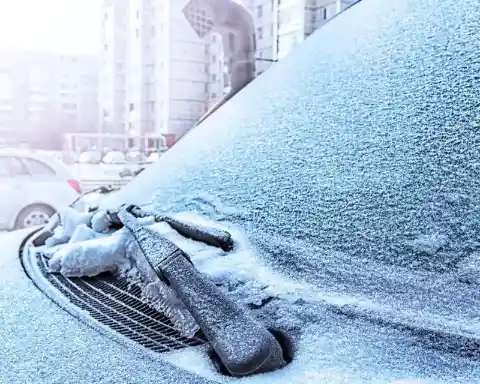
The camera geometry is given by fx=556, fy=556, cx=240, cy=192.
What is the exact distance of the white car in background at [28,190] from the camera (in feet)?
17.6

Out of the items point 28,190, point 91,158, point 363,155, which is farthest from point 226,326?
point 91,158

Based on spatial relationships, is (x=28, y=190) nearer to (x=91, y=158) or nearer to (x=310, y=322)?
(x=310, y=322)

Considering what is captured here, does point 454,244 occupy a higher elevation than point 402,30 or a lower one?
lower

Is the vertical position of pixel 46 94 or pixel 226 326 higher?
pixel 46 94

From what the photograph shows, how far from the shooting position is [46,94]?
26.7 metres

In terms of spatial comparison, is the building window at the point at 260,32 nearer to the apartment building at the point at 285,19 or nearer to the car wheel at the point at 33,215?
the apartment building at the point at 285,19

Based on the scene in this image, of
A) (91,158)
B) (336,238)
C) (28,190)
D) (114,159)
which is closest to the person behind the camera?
(336,238)

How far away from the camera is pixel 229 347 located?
2.30ft

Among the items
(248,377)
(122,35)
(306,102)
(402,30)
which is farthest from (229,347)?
(122,35)

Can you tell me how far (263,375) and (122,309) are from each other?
1.25 feet

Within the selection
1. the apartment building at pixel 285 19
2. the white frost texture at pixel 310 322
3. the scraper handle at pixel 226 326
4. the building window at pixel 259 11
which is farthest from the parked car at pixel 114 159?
the scraper handle at pixel 226 326

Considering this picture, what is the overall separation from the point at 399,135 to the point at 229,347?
50 centimetres

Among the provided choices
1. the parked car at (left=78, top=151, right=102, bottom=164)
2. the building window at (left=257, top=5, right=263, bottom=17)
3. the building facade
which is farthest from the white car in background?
the building window at (left=257, top=5, right=263, bottom=17)

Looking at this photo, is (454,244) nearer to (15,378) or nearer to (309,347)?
(309,347)
